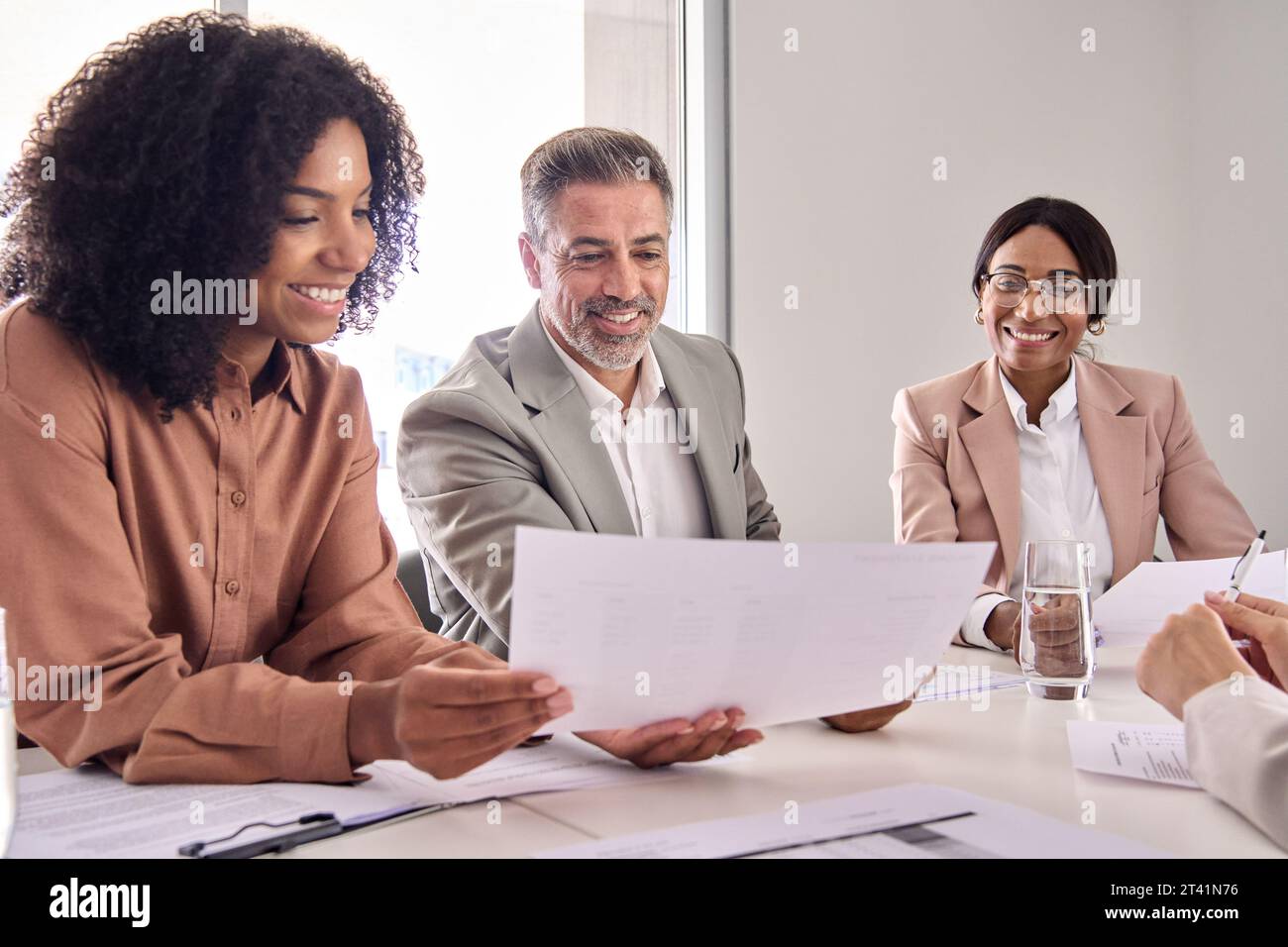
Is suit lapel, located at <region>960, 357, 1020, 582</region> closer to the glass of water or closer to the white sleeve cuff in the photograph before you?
the white sleeve cuff

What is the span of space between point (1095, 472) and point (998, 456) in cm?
21

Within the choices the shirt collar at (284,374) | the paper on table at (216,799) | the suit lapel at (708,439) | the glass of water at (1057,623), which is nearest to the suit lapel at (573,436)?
the suit lapel at (708,439)

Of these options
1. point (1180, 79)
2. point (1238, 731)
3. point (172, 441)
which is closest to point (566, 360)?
point (172, 441)

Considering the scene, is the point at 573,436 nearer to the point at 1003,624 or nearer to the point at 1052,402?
the point at 1003,624

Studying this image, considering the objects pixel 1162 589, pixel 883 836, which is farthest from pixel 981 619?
pixel 883 836

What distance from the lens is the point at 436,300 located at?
322 centimetres

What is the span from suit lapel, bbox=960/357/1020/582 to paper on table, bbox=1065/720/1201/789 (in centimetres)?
104

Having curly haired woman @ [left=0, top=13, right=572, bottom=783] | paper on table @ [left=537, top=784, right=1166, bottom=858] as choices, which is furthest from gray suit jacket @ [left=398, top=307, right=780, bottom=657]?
paper on table @ [left=537, top=784, right=1166, bottom=858]

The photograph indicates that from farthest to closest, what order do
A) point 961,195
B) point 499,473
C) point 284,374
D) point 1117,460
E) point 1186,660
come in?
1. point 961,195
2. point 1117,460
3. point 499,473
4. point 284,374
5. point 1186,660

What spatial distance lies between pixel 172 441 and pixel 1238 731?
1.08m

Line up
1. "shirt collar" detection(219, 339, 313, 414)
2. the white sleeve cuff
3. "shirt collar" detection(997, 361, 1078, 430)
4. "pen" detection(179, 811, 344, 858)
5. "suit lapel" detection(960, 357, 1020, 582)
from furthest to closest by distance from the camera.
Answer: "shirt collar" detection(997, 361, 1078, 430) → "suit lapel" detection(960, 357, 1020, 582) → the white sleeve cuff → "shirt collar" detection(219, 339, 313, 414) → "pen" detection(179, 811, 344, 858)

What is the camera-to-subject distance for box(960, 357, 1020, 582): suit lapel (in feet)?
7.59

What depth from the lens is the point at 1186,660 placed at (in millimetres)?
→ 1104

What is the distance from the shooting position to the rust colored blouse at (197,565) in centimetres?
100
